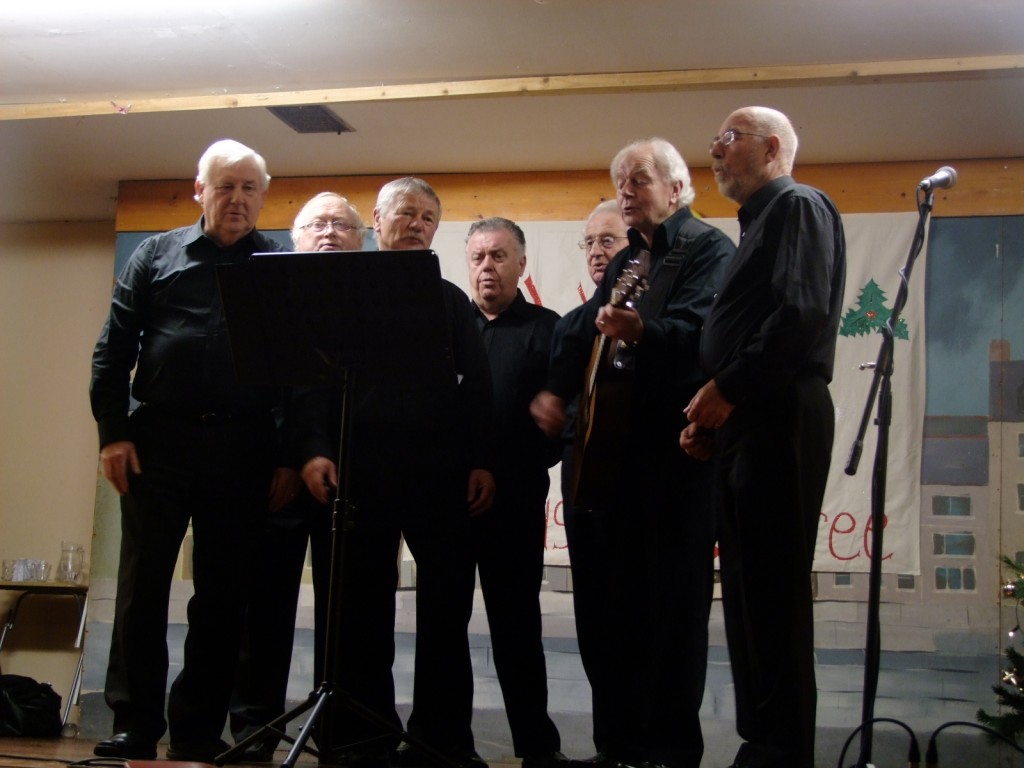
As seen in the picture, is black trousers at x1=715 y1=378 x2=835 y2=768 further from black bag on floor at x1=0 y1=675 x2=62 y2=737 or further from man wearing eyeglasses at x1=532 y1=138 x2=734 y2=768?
black bag on floor at x1=0 y1=675 x2=62 y2=737

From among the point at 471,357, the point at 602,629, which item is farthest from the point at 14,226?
the point at 602,629

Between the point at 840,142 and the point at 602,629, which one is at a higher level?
the point at 840,142

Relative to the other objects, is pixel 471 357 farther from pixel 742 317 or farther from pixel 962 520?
pixel 962 520

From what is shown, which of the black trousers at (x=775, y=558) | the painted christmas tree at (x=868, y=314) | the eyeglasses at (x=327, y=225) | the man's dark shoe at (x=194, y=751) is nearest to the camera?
the black trousers at (x=775, y=558)

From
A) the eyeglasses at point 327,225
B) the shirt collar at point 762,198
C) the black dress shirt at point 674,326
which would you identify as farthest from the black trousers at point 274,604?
the shirt collar at point 762,198

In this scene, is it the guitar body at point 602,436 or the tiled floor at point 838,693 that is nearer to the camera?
the guitar body at point 602,436

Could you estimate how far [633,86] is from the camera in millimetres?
4273

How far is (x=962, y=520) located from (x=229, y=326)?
367 cm

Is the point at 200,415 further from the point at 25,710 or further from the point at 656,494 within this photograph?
the point at 25,710

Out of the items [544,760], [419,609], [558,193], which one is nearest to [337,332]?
[419,609]

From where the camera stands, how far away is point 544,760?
123 inches

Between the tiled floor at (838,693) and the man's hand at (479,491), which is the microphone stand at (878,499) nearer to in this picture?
the man's hand at (479,491)

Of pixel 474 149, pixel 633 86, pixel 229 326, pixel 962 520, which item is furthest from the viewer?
pixel 474 149

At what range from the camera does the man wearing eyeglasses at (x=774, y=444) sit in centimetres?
239
